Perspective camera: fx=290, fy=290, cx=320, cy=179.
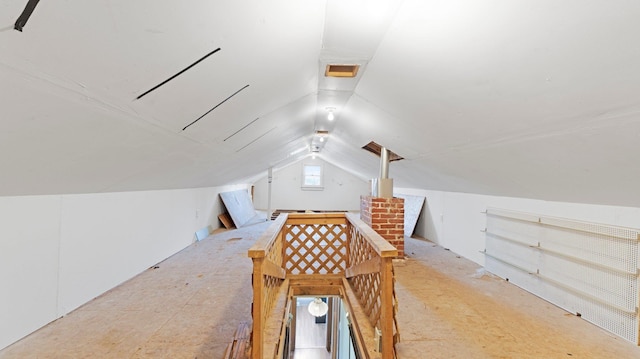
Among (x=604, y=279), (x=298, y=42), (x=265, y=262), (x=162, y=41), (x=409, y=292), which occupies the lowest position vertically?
(x=409, y=292)

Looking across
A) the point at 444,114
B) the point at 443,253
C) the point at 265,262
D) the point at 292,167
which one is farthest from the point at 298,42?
the point at 292,167

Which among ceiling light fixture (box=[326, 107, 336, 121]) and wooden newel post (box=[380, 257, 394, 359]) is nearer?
wooden newel post (box=[380, 257, 394, 359])

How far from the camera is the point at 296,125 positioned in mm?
4219

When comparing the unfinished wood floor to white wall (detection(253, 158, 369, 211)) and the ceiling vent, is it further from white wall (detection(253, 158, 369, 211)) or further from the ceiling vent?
white wall (detection(253, 158, 369, 211))

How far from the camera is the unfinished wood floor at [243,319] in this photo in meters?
2.05

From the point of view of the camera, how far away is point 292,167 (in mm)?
10742

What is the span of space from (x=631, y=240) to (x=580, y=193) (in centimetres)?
46

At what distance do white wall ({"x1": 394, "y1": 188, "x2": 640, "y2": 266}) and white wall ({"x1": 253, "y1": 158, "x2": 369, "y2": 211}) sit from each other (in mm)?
3496

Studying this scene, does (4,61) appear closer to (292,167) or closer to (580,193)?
(580,193)

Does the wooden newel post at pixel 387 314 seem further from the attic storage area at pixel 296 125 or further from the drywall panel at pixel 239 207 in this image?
the drywall panel at pixel 239 207

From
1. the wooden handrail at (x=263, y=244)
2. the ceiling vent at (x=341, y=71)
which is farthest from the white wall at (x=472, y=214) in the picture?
the wooden handrail at (x=263, y=244)

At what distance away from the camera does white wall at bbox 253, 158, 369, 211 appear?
35.1 feet

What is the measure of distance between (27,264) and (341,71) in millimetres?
2807

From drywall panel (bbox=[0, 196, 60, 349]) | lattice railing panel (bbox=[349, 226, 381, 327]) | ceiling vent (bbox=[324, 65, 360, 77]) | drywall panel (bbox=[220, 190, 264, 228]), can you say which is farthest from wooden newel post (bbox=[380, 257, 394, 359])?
drywall panel (bbox=[220, 190, 264, 228])
